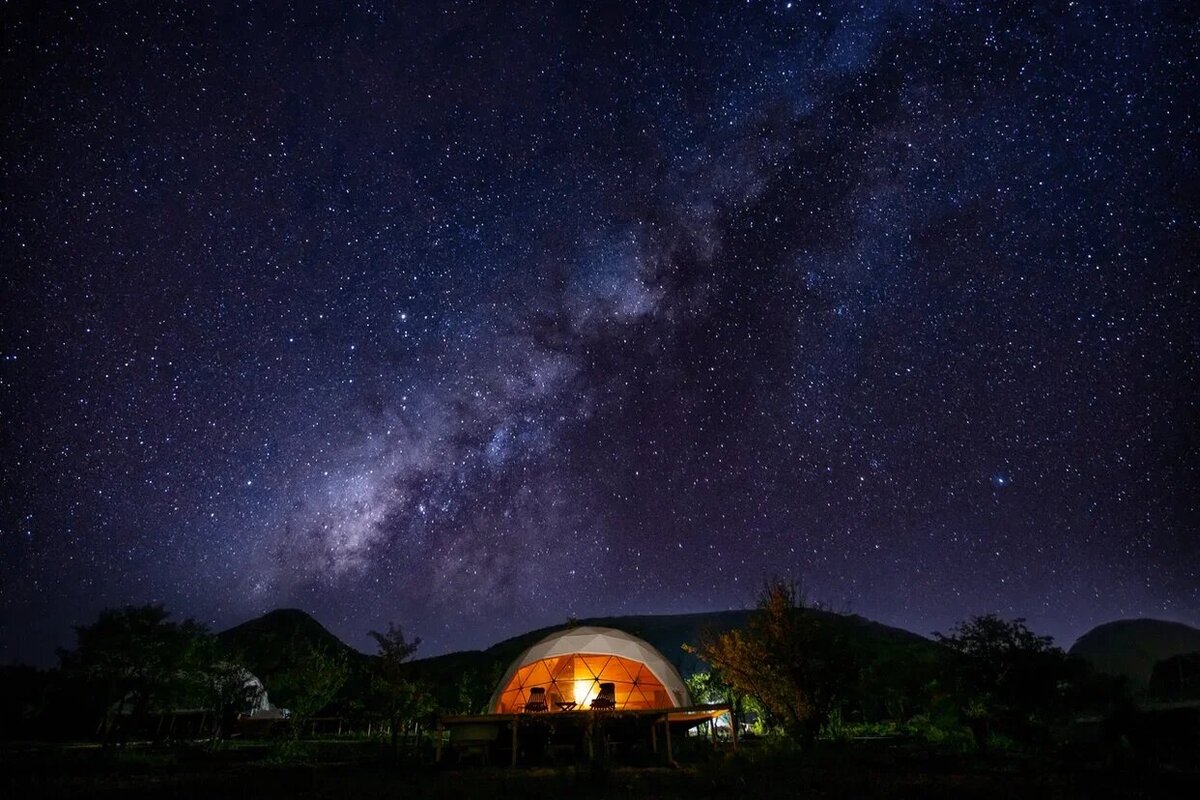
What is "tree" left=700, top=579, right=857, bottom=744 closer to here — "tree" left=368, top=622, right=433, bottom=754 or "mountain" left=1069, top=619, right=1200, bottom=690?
"tree" left=368, top=622, right=433, bottom=754

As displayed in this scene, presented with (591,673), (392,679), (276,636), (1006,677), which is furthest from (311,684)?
(276,636)

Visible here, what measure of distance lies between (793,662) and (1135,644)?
15903cm

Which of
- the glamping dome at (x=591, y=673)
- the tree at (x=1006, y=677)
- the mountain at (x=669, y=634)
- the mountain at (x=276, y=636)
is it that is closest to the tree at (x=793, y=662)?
the tree at (x=1006, y=677)

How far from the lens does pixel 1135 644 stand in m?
128

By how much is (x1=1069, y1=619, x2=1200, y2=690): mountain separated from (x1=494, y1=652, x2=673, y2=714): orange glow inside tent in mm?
132124

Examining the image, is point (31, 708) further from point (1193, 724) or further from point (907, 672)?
point (1193, 724)

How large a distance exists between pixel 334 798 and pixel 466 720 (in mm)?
8597

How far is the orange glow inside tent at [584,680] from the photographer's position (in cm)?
2811

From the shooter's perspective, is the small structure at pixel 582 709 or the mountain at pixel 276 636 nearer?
the small structure at pixel 582 709

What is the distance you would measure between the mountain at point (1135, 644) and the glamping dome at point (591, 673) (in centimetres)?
13199

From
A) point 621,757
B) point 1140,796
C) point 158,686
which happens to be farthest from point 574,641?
point 1140,796

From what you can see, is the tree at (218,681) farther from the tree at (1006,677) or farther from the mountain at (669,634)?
the mountain at (669,634)

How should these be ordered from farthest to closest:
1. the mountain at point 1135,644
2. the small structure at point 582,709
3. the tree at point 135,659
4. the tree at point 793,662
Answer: the mountain at point 1135,644, the tree at point 135,659, the small structure at point 582,709, the tree at point 793,662

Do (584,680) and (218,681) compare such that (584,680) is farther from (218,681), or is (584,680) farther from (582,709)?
(218,681)
